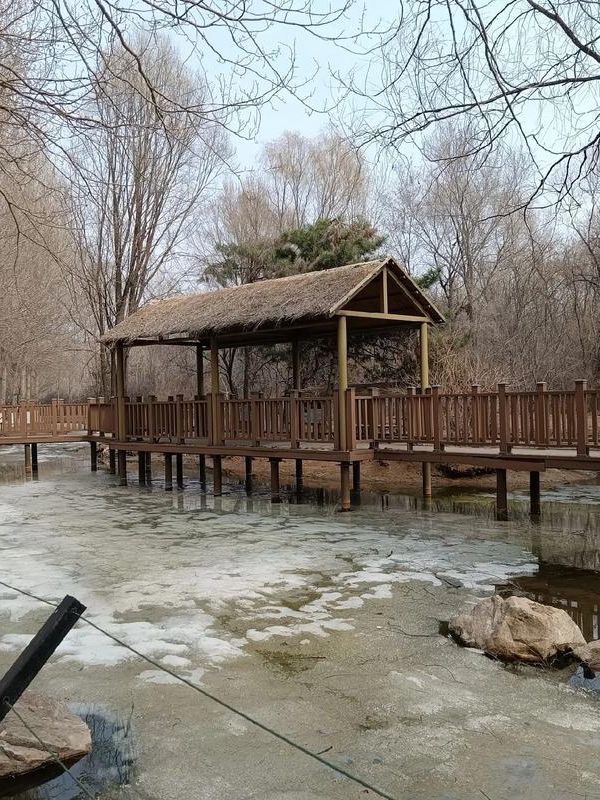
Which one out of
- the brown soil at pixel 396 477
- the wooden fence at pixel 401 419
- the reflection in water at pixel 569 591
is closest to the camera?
the reflection in water at pixel 569 591

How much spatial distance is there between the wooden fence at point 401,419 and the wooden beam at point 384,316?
4.70 ft

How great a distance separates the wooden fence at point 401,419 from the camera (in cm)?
1177

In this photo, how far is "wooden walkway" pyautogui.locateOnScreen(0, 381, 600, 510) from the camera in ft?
38.8

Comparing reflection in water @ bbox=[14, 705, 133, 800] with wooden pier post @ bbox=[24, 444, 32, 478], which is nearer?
reflection in water @ bbox=[14, 705, 133, 800]

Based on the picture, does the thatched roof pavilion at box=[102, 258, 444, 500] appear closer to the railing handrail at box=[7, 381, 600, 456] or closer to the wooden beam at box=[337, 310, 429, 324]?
the wooden beam at box=[337, 310, 429, 324]

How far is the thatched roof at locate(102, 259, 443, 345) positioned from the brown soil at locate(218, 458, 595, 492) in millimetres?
4976

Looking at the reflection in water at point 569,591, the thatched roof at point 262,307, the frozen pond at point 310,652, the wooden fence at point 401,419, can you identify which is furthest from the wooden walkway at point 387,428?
the reflection in water at point 569,591

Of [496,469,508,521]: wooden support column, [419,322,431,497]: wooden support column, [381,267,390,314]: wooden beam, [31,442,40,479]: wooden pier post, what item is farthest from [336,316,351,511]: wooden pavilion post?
[31,442,40,479]: wooden pier post

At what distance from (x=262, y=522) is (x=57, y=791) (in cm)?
889

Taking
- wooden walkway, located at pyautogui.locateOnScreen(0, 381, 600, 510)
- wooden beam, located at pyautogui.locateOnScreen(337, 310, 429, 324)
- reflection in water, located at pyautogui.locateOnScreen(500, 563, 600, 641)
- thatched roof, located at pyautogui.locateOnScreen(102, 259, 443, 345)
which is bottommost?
reflection in water, located at pyautogui.locateOnScreen(500, 563, 600, 641)

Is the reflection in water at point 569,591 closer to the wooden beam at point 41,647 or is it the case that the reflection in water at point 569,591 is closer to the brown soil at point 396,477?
the wooden beam at point 41,647

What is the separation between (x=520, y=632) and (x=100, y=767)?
356 centimetres

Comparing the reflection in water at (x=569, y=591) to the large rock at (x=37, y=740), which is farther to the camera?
the reflection in water at (x=569, y=591)

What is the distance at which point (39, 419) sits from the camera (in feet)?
73.5
